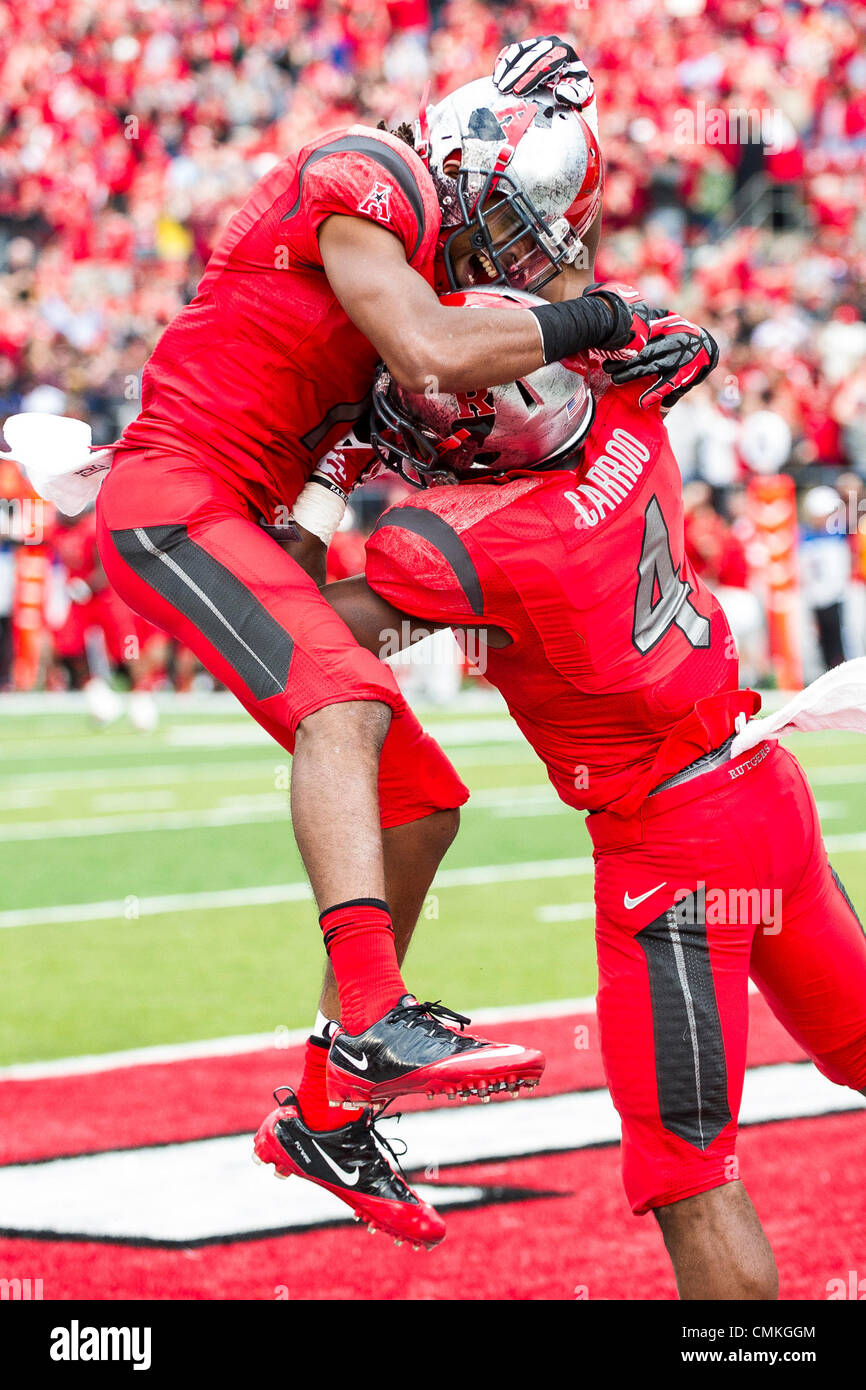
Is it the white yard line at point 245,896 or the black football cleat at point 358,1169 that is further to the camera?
the white yard line at point 245,896

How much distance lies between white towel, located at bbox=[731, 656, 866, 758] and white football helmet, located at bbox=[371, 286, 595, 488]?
1.87 feet

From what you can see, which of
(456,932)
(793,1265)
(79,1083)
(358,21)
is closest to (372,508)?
(358,21)

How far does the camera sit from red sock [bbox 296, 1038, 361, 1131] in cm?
331

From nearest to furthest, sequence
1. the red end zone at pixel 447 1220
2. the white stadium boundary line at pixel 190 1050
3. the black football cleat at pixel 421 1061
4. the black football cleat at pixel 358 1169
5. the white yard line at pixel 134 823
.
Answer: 1. the black football cleat at pixel 421 1061
2. the black football cleat at pixel 358 1169
3. the red end zone at pixel 447 1220
4. the white stadium boundary line at pixel 190 1050
5. the white yard line at pixel 134 823

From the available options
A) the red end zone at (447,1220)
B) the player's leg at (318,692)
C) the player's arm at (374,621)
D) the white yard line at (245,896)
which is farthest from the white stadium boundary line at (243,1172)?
the white yard line at (245,896)

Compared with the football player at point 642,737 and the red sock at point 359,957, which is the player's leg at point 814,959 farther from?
the red sock at point 359,957

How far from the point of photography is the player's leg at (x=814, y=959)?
3053 millimetres

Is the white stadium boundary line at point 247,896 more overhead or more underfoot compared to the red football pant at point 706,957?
more underfoot

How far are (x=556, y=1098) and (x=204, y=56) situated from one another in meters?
18.7

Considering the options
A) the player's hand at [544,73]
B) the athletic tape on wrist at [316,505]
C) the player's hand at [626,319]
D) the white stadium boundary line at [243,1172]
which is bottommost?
the white stadium boundary line at [243,1172]

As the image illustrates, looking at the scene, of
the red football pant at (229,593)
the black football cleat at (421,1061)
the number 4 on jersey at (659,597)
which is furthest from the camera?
the number 4 on jersey at (659,597)

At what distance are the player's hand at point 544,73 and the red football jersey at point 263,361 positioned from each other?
29cm

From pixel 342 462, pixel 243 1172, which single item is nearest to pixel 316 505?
pixel 342 462

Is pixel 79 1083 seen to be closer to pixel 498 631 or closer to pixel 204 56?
pixel 498 631
